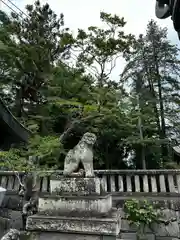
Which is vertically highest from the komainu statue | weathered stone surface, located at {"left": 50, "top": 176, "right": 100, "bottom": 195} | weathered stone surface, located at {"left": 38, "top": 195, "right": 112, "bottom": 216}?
the komainu statue

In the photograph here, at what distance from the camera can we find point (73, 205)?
2.45m

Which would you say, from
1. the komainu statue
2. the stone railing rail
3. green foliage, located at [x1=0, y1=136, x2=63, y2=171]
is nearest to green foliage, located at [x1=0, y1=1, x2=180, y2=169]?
green foliage, located at [x1=0, y1=136, x2=63, y2=171]

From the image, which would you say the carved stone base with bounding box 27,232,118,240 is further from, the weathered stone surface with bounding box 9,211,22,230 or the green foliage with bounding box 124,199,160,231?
the weathered stone surface with bounding box 9,211,22,230

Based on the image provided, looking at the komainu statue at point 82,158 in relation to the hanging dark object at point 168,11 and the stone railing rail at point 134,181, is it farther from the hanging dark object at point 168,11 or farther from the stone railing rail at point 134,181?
the stone railing rail at point 134,181

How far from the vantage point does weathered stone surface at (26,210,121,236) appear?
2229 mm

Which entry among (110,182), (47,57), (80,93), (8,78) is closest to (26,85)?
(8,78)

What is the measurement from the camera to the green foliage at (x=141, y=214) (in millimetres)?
4508

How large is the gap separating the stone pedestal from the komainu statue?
0.38 feet

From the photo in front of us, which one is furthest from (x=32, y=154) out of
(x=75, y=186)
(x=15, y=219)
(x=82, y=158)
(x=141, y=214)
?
(x=75, y=186)

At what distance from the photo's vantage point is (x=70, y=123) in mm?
9359

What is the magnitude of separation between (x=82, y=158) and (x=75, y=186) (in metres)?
0.38

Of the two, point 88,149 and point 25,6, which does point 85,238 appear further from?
point 25,6

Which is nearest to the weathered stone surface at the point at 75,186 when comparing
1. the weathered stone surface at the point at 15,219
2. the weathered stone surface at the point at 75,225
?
the weathered stone surface at the point at 75,225

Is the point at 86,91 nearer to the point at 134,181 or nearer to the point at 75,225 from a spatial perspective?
the point at 134,181
